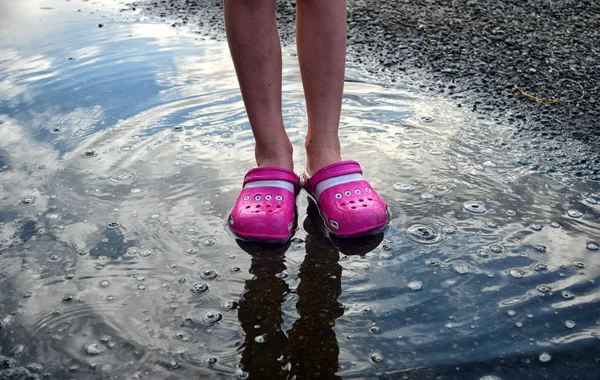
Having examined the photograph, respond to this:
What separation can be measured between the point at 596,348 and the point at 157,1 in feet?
13.1

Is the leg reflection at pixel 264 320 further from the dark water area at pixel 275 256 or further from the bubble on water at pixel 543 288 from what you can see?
the bubble on water at pixel 543 288

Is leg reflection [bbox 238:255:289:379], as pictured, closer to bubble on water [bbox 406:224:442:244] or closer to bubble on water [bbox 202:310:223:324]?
bubble on water [bbox 202:310:223:324]

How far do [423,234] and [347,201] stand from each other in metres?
0.24

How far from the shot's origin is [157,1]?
4.62 m

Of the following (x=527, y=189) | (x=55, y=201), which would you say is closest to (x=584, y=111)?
(x=527, y=189)

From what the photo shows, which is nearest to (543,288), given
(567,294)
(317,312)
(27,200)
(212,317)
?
(567,294)

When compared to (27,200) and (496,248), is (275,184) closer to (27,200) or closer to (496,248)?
(496,248)

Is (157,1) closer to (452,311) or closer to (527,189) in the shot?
(527,189)

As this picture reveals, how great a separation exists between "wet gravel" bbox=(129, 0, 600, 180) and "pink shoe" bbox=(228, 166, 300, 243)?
88 centimetres

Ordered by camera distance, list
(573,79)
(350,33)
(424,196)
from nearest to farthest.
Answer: (424,196)
(573,79)
(350,33)

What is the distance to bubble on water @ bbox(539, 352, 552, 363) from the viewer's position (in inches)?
53.7

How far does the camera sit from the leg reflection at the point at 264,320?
4.49 feet

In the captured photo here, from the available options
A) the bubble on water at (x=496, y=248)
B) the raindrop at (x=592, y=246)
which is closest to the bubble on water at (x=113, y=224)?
the bubble on water at (x=496, y=248)

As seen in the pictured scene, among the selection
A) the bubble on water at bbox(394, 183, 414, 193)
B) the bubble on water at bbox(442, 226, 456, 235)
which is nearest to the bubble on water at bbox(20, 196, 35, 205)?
the bubble on water at bbox(394, 183, 414, 193)
